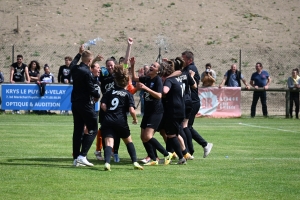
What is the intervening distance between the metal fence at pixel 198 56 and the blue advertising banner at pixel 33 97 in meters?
17.4

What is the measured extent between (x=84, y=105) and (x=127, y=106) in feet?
2.70

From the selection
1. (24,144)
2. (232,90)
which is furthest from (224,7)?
(24,144)

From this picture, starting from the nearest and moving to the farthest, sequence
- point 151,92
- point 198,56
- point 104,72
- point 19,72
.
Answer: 1. point 151,92
2. point 104,72
3. point 19,72
4. point 198,56

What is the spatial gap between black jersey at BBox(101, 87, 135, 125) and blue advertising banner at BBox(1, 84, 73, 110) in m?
14.5

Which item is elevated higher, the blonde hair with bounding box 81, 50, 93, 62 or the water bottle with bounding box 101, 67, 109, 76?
the blonde hair with bounding box 81, 50, 93, 62

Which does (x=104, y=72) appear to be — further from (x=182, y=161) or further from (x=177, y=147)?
(x=182, y=161)

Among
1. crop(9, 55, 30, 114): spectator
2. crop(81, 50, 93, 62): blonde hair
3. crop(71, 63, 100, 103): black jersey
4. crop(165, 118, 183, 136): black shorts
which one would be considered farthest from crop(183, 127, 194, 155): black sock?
crop(9, 55, 30, 114): spectator

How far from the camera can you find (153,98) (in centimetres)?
1188

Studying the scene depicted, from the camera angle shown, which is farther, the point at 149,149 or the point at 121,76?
the point at 149,149

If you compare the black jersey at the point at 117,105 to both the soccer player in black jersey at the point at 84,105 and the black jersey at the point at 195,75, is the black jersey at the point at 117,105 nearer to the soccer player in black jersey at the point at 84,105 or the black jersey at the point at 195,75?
the soccer player in black jersey at the point at 84,105

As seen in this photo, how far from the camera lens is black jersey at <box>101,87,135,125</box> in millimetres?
11221

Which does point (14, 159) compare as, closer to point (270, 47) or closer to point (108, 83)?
point (108, 83)

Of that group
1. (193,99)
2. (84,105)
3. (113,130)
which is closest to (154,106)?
(113,130)

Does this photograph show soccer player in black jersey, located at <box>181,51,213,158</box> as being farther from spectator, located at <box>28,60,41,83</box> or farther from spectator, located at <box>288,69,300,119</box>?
spectator, located at <box>288,69,300,119</box>
